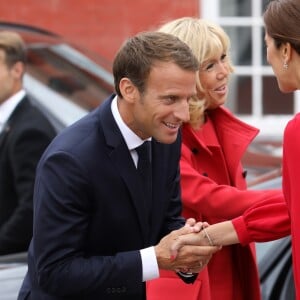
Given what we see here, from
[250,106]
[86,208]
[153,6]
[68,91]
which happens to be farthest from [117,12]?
[86,208]

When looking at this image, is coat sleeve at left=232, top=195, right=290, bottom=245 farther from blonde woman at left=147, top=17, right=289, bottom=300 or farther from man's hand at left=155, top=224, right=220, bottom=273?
man's hand at left=155, top=224, right=220, bottom=273

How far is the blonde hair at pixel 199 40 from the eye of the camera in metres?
4.05

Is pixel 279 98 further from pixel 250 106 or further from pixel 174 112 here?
pixel 174 112

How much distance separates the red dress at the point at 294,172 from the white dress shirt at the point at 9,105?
230 centimetres

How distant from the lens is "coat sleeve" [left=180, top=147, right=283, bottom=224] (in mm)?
4043

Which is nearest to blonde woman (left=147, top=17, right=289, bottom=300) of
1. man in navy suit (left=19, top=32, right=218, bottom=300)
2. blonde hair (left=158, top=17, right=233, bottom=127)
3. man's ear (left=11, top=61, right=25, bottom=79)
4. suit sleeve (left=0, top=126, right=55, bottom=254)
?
blonde hair (left=158, top=17, right=233, bottom=127)

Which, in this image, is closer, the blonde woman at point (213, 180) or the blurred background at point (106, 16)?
the blonde woman at point (213, 180)

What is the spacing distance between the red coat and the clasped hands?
0.66ft

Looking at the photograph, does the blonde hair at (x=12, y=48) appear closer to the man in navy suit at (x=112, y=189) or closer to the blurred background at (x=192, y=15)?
the man in navy suit at (x=112, y=189)

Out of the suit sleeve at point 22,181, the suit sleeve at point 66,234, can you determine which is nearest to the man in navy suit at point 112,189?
A: the suit sleeve at point 66,234

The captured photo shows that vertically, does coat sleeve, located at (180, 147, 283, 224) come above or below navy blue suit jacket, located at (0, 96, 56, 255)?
above

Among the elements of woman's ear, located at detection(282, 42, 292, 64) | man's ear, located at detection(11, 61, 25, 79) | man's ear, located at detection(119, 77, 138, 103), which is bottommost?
man's ear, located at detection(11, 61, 25, 79)

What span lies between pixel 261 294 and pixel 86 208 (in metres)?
1.04

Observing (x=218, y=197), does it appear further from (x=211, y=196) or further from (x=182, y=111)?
(x=182, y=111)
